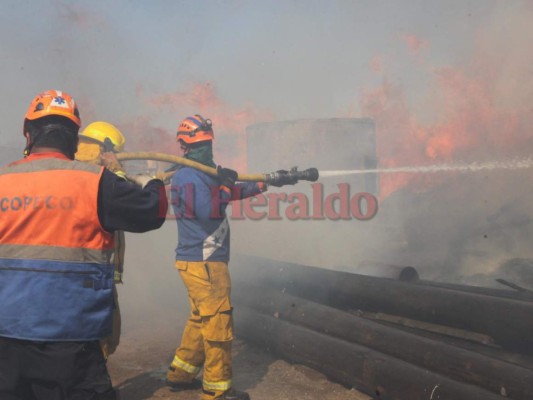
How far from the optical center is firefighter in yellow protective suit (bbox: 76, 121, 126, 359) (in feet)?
10.2

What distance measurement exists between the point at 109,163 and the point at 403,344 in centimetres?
→ 270

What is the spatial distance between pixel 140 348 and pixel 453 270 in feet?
19.4

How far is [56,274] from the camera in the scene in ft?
6.72

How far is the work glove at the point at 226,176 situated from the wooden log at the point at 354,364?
5.37 ft

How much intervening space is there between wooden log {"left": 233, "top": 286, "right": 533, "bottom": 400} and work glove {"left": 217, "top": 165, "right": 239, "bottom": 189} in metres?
1.74

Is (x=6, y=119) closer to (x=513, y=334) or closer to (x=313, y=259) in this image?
(x=313, y=259)

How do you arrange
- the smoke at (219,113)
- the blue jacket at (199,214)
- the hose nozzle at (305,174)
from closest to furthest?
the blue jacket at (199,214)
the hose nozzle at (305,174)
the smoke at (219,113)

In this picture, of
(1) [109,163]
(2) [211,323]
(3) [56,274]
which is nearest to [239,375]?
(2) [211,323]

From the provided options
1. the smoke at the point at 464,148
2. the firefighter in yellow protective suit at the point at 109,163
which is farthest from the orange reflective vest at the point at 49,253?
the smoke at the point at 464,148

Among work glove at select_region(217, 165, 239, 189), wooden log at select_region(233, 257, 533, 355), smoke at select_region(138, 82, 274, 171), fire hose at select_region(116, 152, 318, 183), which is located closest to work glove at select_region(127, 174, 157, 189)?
fire hose at select_region(116, 152, 318, 183)

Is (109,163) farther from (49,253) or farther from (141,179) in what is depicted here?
(49,253)

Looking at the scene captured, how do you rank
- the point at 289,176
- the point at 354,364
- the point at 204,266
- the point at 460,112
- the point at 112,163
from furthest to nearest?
the point at 460,112 → the point at 289,176 → the point at 354,364 → the point at 204,266 → the point at 112,163

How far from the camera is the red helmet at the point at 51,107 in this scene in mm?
2213

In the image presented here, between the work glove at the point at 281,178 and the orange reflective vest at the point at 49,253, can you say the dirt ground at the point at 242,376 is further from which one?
the orange reflective vest at the point at 49,253
